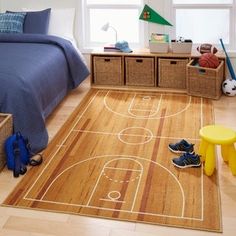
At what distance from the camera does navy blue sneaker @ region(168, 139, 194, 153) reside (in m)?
3.48

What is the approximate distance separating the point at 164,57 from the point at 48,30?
133 cm

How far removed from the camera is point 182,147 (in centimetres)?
350

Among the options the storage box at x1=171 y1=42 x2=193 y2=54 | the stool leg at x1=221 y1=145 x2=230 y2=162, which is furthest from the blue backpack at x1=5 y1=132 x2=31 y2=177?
the storage box at x1=171 y1=42 x2=193 y2=54

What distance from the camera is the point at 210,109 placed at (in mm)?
4324

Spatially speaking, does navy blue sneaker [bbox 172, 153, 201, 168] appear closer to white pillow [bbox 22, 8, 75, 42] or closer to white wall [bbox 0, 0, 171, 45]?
white wall [bbox 0, 0, 171, 45]

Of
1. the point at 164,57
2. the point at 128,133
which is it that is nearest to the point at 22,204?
the point at 128,133

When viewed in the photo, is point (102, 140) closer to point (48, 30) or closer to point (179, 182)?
point (179, 182)

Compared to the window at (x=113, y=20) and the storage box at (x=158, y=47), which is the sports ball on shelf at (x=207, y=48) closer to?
the storage box at (x=158, y=47)

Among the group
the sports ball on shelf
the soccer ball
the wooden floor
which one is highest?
the sports ball on shelf

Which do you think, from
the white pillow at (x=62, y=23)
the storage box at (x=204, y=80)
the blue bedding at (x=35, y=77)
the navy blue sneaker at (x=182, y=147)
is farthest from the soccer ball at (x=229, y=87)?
the white pillow at (x=62, y=23)

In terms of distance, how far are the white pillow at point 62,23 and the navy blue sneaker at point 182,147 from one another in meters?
2.13

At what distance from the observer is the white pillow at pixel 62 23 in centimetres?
511

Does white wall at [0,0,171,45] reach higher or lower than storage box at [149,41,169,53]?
higher

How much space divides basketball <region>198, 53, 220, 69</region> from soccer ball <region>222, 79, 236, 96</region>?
240 millimetres
